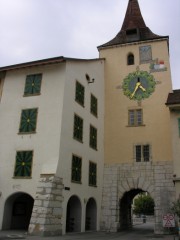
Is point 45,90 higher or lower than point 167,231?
higher

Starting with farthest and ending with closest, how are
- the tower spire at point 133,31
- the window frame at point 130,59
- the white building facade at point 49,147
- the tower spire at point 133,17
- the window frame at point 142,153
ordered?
the tower spire at point 133,17 < the tower spire at point 133,31 < the window frame at point 130,59 < the window frame at point 142,153 < the white building facade at point 49,147

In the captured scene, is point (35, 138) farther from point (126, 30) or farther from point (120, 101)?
point (126, 30)

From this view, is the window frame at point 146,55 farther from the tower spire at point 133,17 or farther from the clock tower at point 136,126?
the tower spire at point 133,17

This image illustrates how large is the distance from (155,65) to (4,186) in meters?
15.5

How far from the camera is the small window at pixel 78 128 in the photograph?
753 inches

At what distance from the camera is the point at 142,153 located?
72.6 ft

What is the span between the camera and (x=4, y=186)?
56.3ft

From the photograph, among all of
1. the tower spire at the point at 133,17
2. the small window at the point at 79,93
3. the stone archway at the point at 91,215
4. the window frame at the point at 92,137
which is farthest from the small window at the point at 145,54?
the stone archway at the point at 91,215

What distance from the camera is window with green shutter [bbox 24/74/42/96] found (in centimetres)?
1911

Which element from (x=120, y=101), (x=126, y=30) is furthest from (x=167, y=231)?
(x=126, y=30)

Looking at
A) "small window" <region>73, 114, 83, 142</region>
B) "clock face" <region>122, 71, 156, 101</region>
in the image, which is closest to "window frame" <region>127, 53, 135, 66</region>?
"clock face" <region>122, 71, 156, 101</region>

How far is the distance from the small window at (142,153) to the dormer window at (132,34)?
10.4 m

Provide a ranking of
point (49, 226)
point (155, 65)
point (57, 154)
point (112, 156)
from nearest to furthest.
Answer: point (49, 226) < point (57, 154) < point (112, 156) < point (155, 65)

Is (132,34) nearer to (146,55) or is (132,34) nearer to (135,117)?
(146,55)
